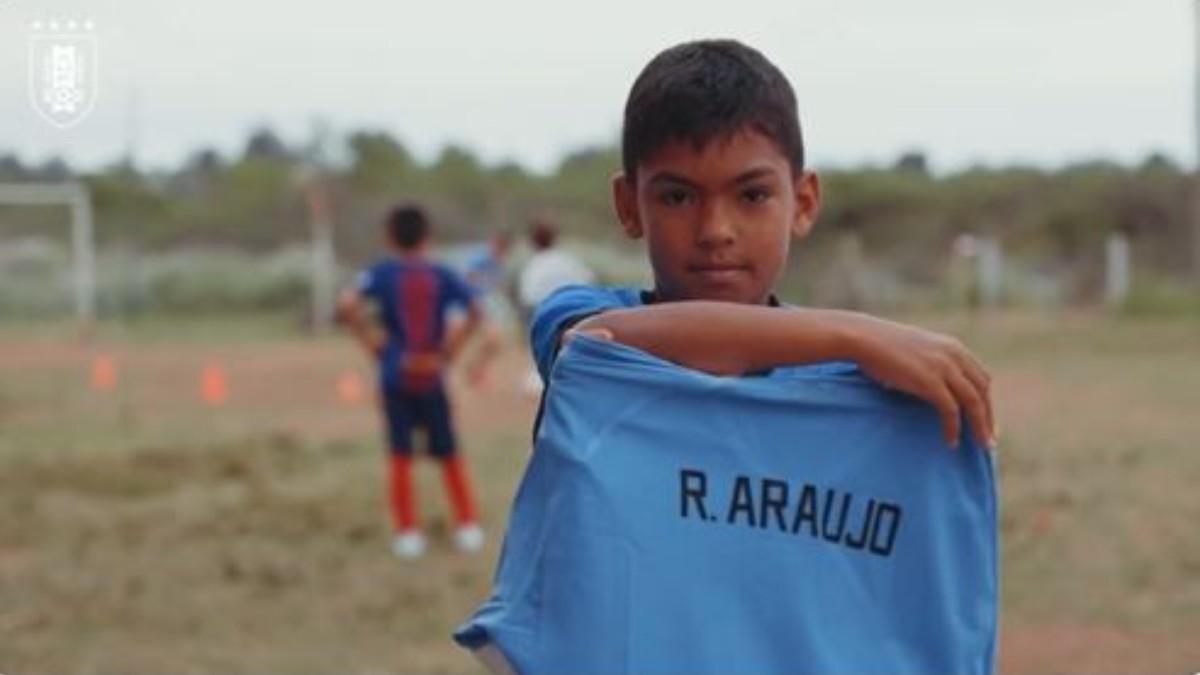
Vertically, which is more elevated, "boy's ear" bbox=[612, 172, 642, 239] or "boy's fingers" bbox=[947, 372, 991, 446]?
"boy's ear" bbox=[612, 172, 642, 239]

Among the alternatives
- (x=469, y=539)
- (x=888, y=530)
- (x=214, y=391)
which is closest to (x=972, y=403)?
(x=888, y=530)

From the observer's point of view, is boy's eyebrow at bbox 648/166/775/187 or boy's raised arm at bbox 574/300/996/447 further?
boy's eyebrow at bbox 648/166/775/187

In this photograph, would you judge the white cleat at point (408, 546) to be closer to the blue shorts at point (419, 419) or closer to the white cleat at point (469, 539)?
the white cleat at point (469, 539)

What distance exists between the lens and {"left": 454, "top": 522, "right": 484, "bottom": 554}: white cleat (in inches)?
301

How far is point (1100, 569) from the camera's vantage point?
6.97 meters

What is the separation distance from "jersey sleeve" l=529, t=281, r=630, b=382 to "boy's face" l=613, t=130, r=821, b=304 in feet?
0.25

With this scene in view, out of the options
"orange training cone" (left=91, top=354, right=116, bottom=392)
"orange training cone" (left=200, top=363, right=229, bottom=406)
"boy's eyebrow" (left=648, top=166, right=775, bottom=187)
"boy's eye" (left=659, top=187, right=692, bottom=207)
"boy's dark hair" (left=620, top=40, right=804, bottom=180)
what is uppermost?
"boy's dark hair" (left=620, top=40, right=804, bottom=180)

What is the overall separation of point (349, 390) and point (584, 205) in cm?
1863

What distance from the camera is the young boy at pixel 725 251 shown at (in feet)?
5.30

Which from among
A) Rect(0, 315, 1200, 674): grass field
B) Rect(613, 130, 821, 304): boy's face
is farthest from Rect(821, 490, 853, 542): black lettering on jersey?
Rect(0, 315, 1200, 674): grass field

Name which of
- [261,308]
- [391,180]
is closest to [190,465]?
[261,308]

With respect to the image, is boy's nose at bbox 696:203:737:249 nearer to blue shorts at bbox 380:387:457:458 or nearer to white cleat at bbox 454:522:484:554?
white cleat at bbox 454:522:484:554

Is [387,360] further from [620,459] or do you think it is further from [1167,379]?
[1167,379]

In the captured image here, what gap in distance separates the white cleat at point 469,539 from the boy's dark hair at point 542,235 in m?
4.55
